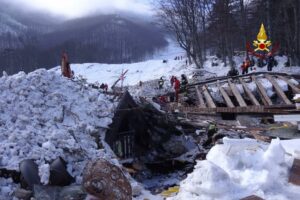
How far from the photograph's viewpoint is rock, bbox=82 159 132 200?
6426 millimetres

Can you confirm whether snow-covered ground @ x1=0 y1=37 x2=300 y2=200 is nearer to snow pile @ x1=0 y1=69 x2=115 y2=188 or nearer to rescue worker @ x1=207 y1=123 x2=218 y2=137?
snow pile @ x1=0 y1=69 x2=115 y2=188

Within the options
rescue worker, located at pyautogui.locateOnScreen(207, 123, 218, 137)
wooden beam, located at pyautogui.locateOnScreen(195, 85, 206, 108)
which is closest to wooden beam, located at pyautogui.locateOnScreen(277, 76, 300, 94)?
wooden beam, located at pyautogui.locateOnScreen(195, 85, 206, 108)

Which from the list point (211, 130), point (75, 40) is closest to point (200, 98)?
point (211, 130)

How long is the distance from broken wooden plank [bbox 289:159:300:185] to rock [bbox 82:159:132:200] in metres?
2.42

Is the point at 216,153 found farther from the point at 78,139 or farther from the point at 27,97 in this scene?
the point at 27,97

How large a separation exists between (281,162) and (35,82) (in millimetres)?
6222

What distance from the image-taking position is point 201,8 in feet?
136

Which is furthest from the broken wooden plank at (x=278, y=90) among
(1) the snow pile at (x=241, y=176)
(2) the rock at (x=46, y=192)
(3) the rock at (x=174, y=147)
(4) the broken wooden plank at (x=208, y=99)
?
(2) the rock at (x=46, y=192)

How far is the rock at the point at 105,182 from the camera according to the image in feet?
21.1

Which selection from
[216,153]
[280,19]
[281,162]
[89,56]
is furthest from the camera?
[89,56]

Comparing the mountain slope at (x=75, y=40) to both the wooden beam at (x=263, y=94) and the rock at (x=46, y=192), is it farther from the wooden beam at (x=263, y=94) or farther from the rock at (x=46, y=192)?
the rock at (x=46, y=192)

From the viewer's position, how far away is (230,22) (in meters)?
35.6

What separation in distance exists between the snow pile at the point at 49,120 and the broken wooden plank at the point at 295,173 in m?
3.47

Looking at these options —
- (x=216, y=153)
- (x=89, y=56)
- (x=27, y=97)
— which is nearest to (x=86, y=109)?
(x=27, y=97)
